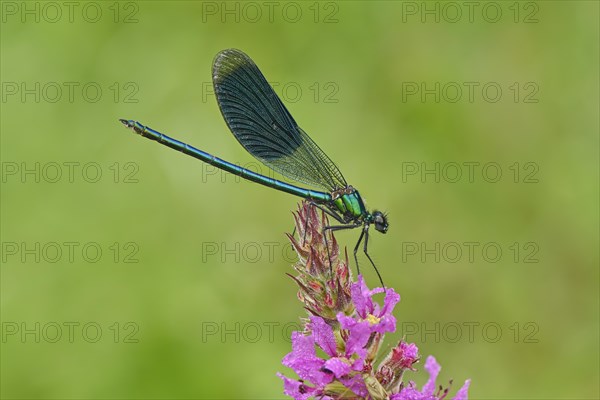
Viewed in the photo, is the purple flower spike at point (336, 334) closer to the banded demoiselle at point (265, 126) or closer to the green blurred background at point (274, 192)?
the banded demoiselle at point (265, 126)

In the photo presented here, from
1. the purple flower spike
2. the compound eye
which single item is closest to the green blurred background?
the compound eye

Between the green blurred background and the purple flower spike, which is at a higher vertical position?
the green blurred background

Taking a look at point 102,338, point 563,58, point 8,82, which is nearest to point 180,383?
point 102,338

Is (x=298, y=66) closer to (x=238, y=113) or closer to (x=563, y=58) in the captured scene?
(x=563, y=58)

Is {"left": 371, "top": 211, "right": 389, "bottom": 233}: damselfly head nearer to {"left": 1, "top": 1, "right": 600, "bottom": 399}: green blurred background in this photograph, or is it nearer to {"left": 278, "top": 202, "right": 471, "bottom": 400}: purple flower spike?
{"left": 278, "top": 202, "right": 471, "bottom": 400}: purple flower spike

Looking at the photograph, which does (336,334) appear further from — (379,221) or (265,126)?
(265,126)

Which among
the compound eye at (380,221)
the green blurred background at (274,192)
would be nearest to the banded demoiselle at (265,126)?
the compound eye at (380,221)

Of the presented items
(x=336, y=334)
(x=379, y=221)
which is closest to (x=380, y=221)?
(x=379, y=221)

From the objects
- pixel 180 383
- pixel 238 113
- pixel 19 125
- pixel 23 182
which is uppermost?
pixel 19 125
